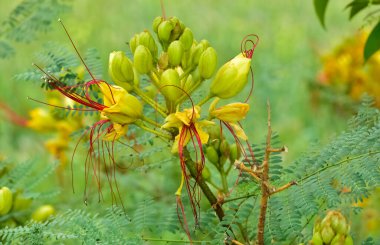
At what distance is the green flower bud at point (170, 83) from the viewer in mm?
1247

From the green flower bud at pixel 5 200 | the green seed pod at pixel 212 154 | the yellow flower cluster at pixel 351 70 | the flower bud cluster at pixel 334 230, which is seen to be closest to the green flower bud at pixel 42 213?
the green flower bud at pixel 5 200

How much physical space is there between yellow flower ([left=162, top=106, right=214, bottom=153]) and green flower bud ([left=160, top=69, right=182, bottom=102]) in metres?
0.04

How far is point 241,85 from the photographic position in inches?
49.9

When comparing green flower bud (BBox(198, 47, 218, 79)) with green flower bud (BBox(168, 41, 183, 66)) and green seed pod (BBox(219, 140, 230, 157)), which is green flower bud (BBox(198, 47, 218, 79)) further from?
green seed pod (BBox(219, 140, 230, 157))

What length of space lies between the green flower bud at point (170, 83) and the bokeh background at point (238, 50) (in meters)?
1.04

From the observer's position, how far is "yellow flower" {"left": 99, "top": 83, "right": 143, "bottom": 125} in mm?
1256

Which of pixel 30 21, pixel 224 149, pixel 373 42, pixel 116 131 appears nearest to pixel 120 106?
pixel 116 131

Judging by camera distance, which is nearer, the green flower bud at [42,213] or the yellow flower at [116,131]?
the yellow flower at [116,131]

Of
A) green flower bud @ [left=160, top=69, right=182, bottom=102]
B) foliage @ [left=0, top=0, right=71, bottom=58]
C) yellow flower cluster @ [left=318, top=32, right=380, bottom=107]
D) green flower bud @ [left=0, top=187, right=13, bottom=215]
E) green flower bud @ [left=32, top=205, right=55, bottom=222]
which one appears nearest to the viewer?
green flower bud @ [left=160, top=69, right=182, bottom=102]

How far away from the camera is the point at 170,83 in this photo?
1.25 metres

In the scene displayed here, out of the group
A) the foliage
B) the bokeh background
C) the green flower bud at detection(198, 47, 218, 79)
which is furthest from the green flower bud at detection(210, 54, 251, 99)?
the bokeh background

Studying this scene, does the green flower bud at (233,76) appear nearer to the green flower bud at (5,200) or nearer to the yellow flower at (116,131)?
the yellow flower at (116,131)

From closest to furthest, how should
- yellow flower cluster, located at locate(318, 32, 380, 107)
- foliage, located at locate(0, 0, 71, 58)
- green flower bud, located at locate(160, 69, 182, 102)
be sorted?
green flower bud, located at locate(160, 69, 182, 102) → foliage, located at locate(0, 0, 71, 58) → yellow flower cluster, located at locate(318, 32, 380, 107)

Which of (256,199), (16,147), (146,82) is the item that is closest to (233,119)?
(256,199)
